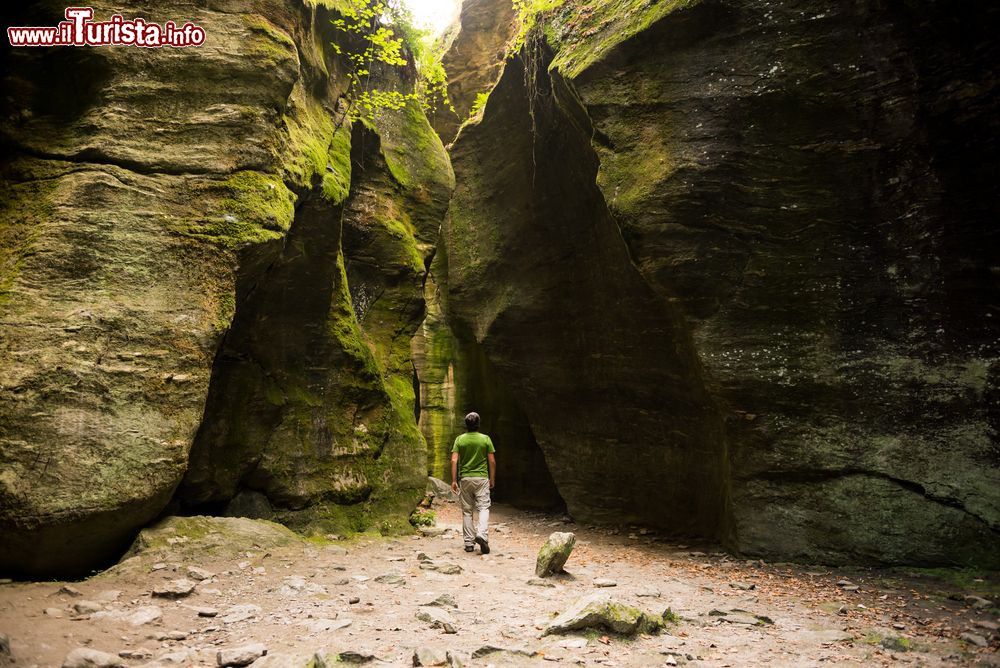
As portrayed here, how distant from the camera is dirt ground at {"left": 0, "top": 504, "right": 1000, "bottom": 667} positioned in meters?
4.02

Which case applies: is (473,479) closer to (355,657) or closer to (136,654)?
(355,657)

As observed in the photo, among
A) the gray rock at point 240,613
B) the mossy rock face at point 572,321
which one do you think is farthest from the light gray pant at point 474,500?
the gray rock at point 240,613

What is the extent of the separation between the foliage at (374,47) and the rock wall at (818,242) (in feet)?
9.77

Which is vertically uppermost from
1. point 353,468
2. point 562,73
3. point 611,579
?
point 562,73

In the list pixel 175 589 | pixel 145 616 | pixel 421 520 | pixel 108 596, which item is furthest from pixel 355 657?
pixel 421 520

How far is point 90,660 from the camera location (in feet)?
11.3

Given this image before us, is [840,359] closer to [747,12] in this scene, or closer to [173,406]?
[747,12]

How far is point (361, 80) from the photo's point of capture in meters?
11.1

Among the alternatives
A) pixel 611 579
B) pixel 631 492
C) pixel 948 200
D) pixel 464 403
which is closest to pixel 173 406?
pixel 611 579

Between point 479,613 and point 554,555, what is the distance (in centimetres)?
167

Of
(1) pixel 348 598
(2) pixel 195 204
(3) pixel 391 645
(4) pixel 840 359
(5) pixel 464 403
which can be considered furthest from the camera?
(5) pixel 464 403

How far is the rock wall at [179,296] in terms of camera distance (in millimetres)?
5324

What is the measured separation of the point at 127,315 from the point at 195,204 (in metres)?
1.42

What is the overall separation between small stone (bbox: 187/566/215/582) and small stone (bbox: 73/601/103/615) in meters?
0.87
